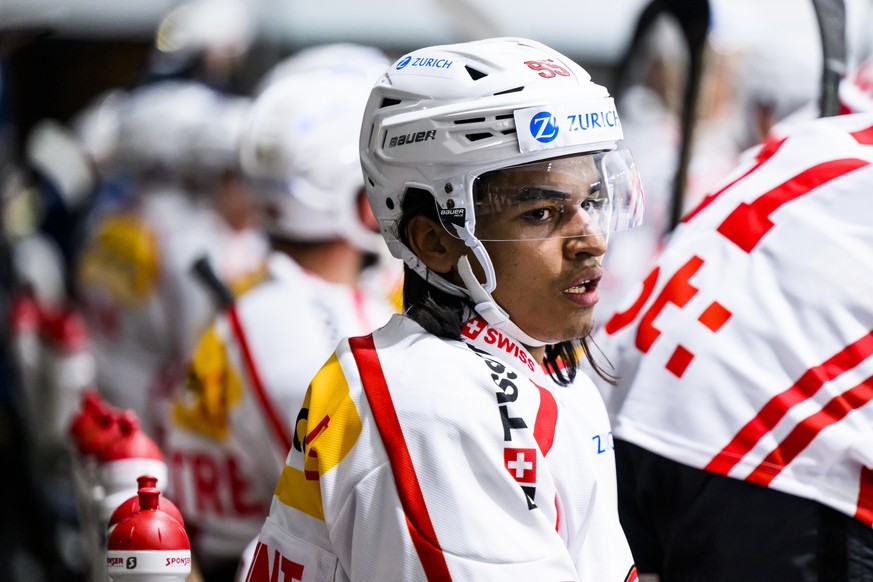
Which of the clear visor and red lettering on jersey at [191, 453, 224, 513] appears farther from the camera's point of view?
red lettering on jersey at [191, 453, 224, 513]

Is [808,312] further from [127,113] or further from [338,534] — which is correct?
[127,113]

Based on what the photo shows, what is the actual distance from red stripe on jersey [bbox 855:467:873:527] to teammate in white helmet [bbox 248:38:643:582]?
467 millimetres

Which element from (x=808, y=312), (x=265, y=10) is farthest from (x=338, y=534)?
(x=265, y=10)

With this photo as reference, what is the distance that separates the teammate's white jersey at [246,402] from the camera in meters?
3.94

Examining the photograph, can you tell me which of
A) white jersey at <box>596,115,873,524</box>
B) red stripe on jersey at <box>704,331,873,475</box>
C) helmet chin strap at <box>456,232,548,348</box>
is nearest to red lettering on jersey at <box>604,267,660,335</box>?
white jersey at <box>596,115,873,524</box>

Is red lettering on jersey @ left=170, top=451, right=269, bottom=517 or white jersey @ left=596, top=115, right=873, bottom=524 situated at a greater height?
→ white jersey @ left=596, top=115, right=873, bottom=524

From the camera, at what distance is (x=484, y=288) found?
2.33 meters

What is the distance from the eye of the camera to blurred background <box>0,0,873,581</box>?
5711 mm

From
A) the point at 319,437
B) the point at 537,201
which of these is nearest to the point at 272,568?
the point at 319,437

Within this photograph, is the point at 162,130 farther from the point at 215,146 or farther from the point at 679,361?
the point at 679,361

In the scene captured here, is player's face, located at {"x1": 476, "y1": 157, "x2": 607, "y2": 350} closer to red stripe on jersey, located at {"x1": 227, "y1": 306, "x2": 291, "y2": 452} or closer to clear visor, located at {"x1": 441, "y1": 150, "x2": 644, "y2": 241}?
clear visor, located at {"x1": 441, "y1": 150, "x2": 644, "y2": 241}

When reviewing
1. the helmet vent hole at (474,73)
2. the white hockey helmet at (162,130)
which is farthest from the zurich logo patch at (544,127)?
the white hockey helmet at (162,130)

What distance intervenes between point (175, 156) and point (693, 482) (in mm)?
5224

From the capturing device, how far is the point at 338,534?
2176 mm
